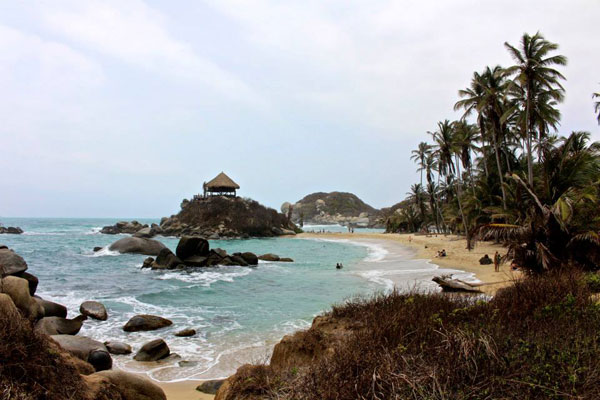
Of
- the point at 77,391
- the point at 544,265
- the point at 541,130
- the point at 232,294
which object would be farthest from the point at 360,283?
the point at 541,130

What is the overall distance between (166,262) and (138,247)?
12563 mm

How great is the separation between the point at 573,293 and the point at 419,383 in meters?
4.98

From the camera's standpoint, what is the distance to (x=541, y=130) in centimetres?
2655

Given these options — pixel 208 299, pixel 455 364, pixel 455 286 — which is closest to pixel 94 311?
pixel 208 299

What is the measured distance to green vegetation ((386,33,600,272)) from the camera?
1098cm

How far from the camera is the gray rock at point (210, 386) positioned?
22.9 ft

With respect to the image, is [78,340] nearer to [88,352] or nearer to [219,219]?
[88,352]

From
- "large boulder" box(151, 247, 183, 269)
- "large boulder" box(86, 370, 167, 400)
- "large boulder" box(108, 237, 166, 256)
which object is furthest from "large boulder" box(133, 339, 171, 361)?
"large boulder" box(108, 237, 166, 256)

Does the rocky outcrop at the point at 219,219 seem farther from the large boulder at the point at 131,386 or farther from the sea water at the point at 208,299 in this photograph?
the large boulder at the point at 131,386

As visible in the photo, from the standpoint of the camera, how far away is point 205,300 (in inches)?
632

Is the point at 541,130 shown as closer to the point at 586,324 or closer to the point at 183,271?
the point at 586,324

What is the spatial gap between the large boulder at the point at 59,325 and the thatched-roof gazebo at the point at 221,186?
6402 centimetres

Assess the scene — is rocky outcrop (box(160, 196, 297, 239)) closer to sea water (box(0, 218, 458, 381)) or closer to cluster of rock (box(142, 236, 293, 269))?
cluster of rock (box(142, 236, 293, 269))

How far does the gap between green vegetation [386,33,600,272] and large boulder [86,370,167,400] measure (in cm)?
1013
